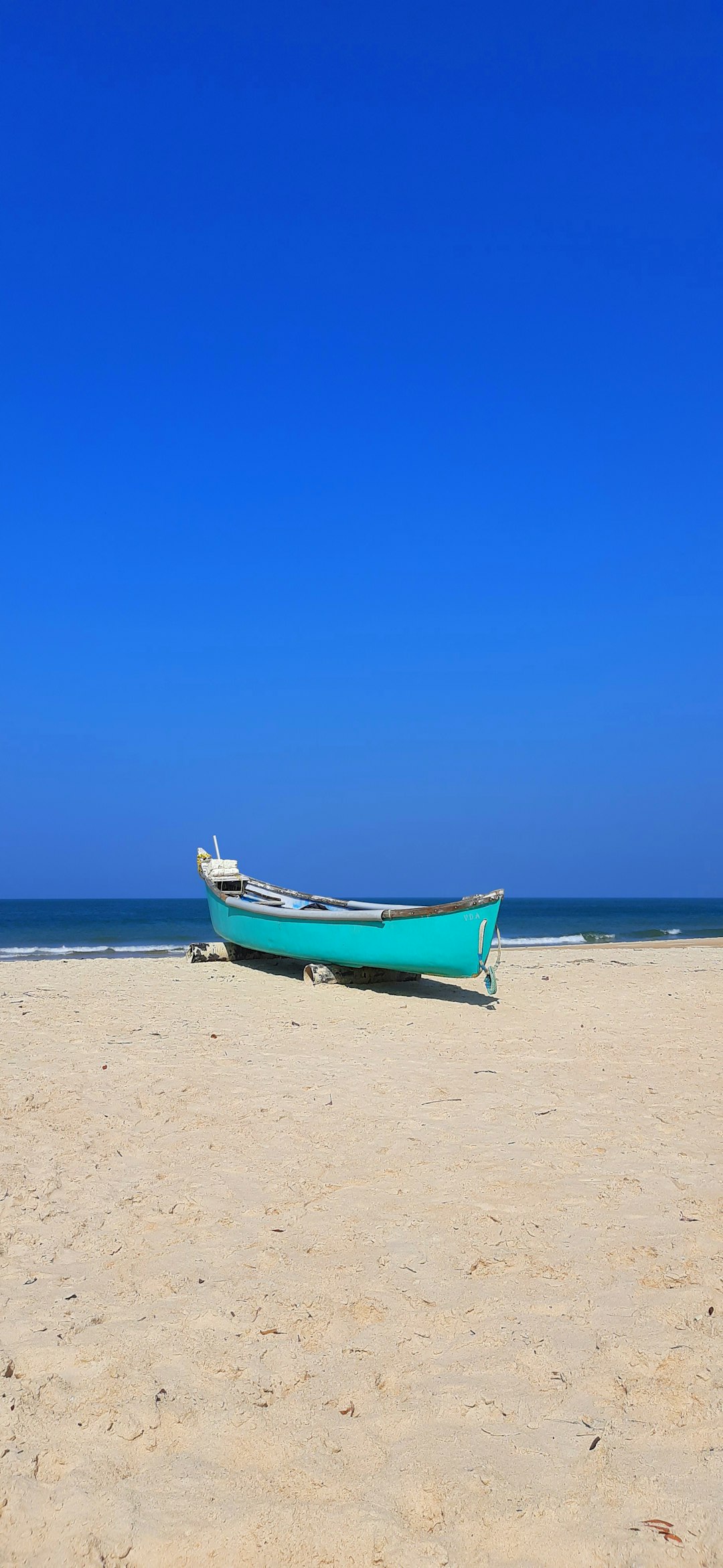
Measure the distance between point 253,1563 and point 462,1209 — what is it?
6.62 ft

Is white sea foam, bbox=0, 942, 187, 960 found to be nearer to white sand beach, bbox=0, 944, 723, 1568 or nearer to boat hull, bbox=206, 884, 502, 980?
boat hull, bbox=206, 884, 502, 980

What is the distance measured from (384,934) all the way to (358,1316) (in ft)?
22.3

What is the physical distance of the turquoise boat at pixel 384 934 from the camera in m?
9.16

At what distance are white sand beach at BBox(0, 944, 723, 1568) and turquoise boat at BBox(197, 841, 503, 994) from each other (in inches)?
107

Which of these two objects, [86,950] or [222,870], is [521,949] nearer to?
[222,870]

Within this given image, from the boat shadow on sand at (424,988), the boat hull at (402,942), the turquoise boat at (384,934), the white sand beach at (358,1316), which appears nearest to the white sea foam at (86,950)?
the turquoise boat at (384,934)

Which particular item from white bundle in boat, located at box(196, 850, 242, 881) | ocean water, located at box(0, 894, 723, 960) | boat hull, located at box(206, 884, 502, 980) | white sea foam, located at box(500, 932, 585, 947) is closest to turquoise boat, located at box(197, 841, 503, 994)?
boat hull, located at box(206, 884, 502, 980)

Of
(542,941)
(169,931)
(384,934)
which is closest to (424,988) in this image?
(384,934)

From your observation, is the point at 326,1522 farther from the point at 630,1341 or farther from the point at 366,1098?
the point at 366,1098

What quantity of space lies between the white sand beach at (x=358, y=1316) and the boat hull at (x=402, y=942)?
272 cm

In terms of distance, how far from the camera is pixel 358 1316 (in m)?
3.07

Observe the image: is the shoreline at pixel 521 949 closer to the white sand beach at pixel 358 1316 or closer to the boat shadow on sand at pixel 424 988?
the boat shadow on sand at pixel 424 988

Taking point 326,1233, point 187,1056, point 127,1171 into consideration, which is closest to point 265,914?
point 187,1056

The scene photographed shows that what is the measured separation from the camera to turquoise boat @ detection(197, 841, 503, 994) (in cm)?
916
